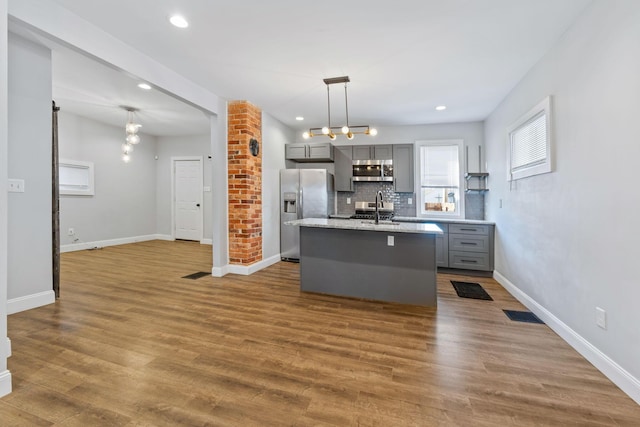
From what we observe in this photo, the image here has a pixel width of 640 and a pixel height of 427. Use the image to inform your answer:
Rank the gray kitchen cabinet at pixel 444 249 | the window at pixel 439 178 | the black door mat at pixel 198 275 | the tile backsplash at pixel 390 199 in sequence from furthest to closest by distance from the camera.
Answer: the window at pixel 439 178 < the tile backsplash at pixel 390 199 < the gray kitchen cabinet at pixel 444 249 < the black door mat at pixel 198 275

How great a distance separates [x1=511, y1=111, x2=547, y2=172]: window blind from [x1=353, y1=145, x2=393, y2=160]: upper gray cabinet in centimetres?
220

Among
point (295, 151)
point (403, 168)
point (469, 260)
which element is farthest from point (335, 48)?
point (469, 260)

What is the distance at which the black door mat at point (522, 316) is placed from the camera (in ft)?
9.01

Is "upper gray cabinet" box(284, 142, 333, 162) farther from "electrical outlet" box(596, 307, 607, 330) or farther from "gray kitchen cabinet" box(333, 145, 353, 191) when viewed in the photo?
"electrical outlet" box(596, 307, 607, 330)

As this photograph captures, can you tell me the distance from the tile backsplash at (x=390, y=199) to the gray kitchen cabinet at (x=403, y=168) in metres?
0.17

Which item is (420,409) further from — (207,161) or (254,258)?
(207,161)

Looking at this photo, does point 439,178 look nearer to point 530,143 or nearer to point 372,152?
point 372,152

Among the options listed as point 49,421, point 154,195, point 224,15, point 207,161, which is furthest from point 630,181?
point 154,195

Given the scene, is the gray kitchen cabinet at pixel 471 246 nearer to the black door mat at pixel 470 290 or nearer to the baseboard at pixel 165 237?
the black door mat at pixel 470 290

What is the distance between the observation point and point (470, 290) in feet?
12.0

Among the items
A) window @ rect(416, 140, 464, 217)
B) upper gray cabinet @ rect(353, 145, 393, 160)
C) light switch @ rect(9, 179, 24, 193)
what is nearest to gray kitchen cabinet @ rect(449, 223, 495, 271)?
window @ rect(416, 140, 464, 217)

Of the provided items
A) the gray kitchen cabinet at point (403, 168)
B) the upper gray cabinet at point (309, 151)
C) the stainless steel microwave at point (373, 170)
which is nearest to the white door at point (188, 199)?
the upper gray cabinet at point (309, 151)

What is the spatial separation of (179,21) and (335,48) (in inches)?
54.2

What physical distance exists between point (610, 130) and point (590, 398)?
1698 mm
